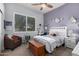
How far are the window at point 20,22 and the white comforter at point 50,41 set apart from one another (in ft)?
1.19

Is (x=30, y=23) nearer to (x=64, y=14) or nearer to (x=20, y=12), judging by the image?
(x=20, y=12)

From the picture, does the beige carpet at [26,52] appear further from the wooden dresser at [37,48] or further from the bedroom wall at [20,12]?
the bedroom wall at [20,12]

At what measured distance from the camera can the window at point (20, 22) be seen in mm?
1689

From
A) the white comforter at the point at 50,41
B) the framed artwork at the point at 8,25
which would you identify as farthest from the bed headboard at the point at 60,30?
the framed artwork at the point at 8,25

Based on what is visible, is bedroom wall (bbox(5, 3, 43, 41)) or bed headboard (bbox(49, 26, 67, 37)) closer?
bedroom wall (bbox(5, 3, 43, 41))

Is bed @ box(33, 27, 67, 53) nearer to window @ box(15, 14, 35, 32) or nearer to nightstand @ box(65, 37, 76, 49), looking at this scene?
nightstand @ box(65, 37, 76, 49)

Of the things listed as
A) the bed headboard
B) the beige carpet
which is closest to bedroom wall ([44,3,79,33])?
the bed headboard

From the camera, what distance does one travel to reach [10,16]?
164 cm

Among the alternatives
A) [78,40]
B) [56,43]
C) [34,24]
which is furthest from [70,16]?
[34,24]

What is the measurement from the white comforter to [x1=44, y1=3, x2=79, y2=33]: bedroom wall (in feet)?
0.83

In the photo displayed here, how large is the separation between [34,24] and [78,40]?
0.86m

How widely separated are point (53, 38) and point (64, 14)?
0.50 metres

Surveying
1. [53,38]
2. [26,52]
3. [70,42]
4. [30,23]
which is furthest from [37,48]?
Answer: [70,42]

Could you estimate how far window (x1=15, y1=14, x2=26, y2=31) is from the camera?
5.54 feet
